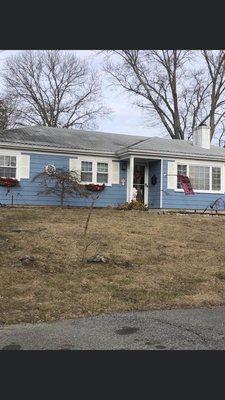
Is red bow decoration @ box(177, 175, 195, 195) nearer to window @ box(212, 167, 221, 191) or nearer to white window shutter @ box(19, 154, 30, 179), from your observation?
window @ box(212, 167, 221, 191)

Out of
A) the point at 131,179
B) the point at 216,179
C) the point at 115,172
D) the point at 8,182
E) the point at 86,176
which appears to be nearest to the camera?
the point at 8,182

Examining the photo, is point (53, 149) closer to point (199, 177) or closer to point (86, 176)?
point (86, 176)

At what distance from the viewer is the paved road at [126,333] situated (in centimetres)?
525

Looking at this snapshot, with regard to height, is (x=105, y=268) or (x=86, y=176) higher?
(x=86, y=176)

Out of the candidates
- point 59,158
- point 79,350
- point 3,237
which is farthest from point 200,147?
point 79,350

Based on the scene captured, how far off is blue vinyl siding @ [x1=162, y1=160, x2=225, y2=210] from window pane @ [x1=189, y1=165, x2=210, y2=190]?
1.28 feet

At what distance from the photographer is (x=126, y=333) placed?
5.78 metres

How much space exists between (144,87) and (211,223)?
26.5 meters

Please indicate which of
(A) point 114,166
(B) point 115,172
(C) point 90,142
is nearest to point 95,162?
(A) point 114,166

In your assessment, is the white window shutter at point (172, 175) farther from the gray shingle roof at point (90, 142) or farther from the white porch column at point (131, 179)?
the white porch column at point (131, 179)

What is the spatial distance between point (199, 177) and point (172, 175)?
154cm

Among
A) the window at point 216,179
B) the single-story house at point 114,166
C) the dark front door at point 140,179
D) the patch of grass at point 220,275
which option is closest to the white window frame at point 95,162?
the single-story house at point 114,166

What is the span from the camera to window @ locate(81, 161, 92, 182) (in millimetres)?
19562

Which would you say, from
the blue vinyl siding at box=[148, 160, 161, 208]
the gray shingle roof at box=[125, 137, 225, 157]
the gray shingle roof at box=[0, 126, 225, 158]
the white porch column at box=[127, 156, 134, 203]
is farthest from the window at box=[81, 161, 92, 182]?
the blue vinyl siding at box=[148, 160, 161, 208]
